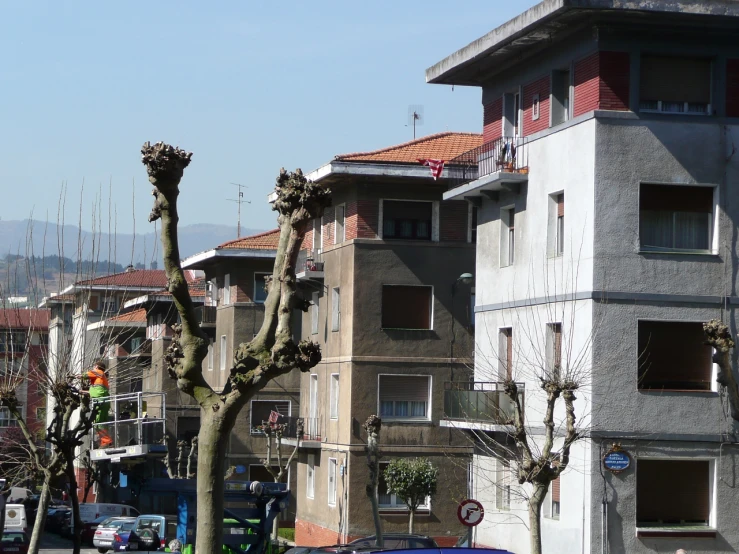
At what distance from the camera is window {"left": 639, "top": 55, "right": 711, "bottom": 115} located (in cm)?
2786

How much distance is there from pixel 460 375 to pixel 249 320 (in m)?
15.2

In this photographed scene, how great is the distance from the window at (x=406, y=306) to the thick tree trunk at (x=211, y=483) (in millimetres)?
27869

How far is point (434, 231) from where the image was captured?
4106 centimetres

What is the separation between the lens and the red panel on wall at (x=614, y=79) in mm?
27609

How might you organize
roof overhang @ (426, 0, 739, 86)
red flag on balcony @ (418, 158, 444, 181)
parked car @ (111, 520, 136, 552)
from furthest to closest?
1. parked car @ (111, 520, 136, 552)
2. red flag on balcony @ (418, 158, 444, 181)
3. roof overhang @ (426, 0, 739, 86)

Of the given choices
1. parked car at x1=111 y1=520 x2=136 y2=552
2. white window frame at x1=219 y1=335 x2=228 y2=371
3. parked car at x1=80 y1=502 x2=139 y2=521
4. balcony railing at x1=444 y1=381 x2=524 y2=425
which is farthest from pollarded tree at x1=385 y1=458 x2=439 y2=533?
parked car at x1=80 y1=502 x2=139 y2=521

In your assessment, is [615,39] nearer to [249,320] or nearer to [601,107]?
[601,107]

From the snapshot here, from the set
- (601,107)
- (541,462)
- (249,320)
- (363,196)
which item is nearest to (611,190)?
(601,107)

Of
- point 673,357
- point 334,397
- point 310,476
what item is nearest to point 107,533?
point 310,476

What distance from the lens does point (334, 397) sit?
42969mm

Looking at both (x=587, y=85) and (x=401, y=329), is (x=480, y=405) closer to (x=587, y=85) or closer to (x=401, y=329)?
(x=587, y=85)

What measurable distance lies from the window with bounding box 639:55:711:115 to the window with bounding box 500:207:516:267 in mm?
5231

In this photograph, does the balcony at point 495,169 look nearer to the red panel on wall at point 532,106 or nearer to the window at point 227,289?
the red panel on wall at point 532,106

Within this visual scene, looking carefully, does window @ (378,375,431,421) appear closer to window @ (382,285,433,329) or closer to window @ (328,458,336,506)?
window @ (382,285,433,329)
